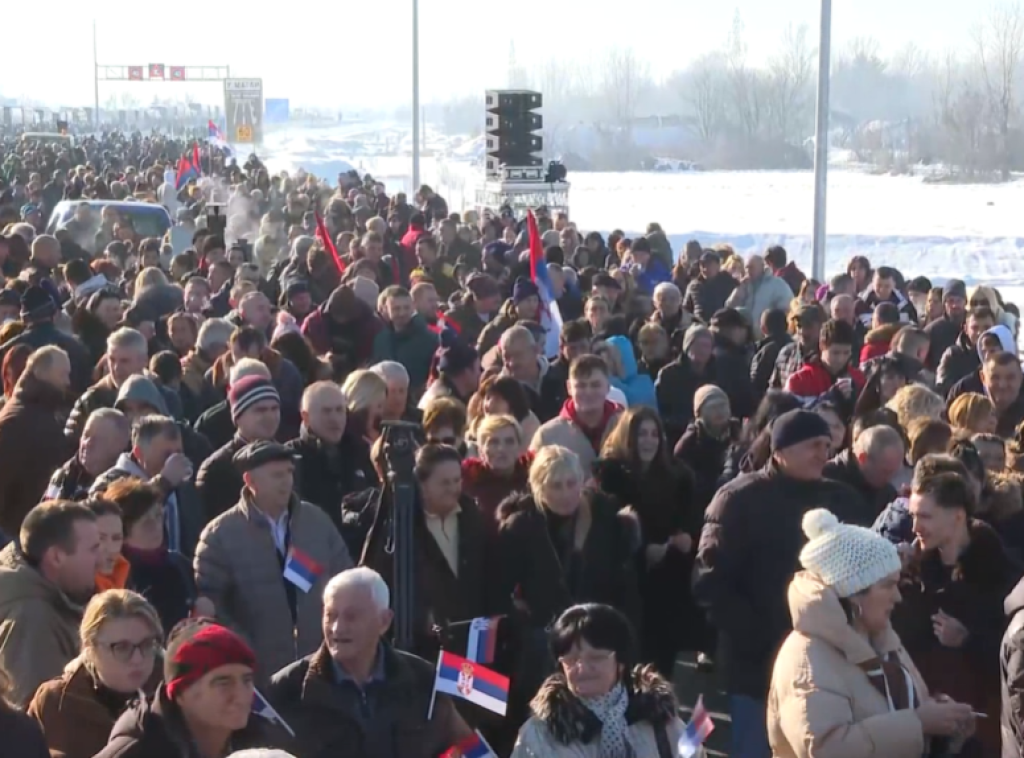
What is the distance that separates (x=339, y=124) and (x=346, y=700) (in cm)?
17910

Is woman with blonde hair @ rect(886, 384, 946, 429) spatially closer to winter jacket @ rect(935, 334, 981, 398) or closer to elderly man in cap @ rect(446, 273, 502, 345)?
winter jacket @ rect(935, 334, 981, 398)

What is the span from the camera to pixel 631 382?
31.6 ft

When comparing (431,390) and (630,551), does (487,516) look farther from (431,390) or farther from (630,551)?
(431,390)

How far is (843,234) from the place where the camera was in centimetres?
3694

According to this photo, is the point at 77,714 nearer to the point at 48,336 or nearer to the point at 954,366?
the point at 48,336

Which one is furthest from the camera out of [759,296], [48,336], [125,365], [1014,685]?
[759,296]

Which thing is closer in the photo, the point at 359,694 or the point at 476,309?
the point at 359,694

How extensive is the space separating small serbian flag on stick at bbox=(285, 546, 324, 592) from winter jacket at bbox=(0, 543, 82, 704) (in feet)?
2.90

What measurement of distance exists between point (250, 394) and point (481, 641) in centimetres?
235

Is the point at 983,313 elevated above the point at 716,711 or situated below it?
above

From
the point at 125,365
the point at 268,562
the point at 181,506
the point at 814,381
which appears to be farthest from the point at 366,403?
the point at 814,381

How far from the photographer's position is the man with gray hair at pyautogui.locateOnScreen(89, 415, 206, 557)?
6605 millimetres

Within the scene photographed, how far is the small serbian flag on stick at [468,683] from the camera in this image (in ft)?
15.3

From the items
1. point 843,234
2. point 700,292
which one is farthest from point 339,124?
point 700,292
